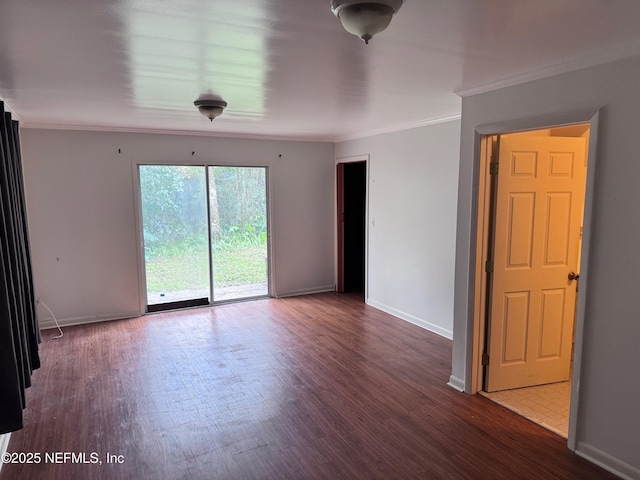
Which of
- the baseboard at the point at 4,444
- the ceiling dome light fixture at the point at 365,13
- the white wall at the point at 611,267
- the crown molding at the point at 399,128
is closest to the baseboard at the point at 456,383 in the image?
the white wall at the point at 611,267

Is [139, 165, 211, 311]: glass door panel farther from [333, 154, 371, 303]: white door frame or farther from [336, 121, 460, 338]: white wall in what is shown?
[336, 121, 460, 338]: white wall

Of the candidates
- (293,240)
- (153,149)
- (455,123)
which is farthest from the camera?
(293,240)

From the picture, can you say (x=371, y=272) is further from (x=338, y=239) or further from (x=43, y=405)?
(x=43, y=405)

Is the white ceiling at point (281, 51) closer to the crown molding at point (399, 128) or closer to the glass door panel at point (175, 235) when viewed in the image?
the crown molding at point (399, 128)

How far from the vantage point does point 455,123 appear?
431 centimetres

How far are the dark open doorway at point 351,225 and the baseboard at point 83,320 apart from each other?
3.16m

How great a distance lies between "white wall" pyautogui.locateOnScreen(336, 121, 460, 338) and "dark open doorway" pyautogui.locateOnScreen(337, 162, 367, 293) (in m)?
0.78

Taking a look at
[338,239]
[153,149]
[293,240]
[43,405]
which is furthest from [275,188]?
[43,405]

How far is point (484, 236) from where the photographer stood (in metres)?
3.23

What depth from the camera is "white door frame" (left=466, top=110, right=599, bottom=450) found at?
8.00 ft

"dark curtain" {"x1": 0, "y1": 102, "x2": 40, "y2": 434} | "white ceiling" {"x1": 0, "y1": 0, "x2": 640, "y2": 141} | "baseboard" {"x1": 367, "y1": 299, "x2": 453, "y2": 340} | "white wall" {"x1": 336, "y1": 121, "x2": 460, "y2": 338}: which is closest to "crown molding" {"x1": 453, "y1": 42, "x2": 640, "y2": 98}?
"white ceiling" {"x1": 0, "y1": 0, "x2": 640, "y2": 141}

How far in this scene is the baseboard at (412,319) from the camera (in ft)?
15.3

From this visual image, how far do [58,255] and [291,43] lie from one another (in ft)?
14.4

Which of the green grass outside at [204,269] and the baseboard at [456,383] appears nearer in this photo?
the baseboard at [456,383]
